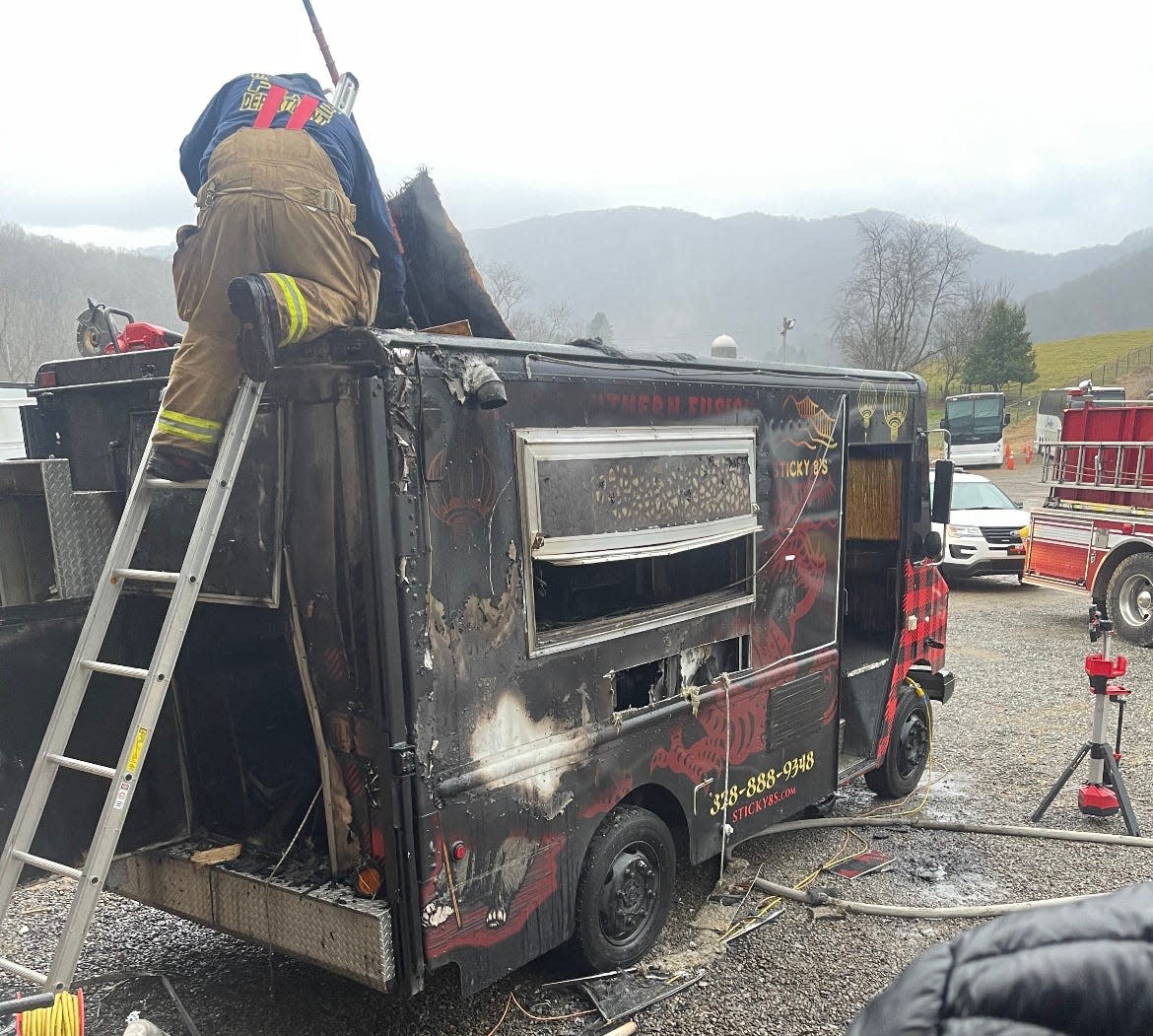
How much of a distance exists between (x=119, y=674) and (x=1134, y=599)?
11.0 m

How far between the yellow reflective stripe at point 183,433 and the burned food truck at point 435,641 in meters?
0.20

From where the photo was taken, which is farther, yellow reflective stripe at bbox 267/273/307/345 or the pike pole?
the pike pole

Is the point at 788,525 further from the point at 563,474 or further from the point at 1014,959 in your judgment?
the point at 1014,959

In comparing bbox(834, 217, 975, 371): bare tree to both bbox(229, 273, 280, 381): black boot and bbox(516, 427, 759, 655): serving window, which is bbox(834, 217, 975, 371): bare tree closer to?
bbox(516, 427, 759, 655): serving window

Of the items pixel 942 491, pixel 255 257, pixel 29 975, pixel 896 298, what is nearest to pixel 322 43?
pixel 255 257

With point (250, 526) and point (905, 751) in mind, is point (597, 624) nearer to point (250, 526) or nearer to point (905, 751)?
point (250, 526)

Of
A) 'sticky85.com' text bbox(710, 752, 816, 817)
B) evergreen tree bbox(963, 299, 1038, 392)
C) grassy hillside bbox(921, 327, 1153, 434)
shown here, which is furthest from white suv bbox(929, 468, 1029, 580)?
evergreen tree bbox(963, 299, 1038, 392)

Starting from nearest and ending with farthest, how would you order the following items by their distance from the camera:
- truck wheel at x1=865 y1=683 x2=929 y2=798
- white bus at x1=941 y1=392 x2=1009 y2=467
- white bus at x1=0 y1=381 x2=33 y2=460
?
truck wheel at x1=865 y1=683 x2=929 y2=798 < white bus at x1=0 y1=381 x2=33 y2=460 < white bus at x1=941 y1=392 x2=1009 y2=467

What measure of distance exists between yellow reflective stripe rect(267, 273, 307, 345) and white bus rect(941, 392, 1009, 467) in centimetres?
3544

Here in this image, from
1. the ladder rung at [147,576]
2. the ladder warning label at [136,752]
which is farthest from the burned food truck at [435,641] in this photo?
the ladder warning label at [136,752]

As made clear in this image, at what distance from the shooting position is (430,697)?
317 cm

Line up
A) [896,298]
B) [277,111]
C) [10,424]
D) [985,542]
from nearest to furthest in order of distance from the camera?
[277,111]
[10,424]
[985,542]
[896,298]

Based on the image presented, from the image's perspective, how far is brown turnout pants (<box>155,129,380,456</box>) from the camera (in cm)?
303

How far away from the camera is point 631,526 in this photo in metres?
3.78
